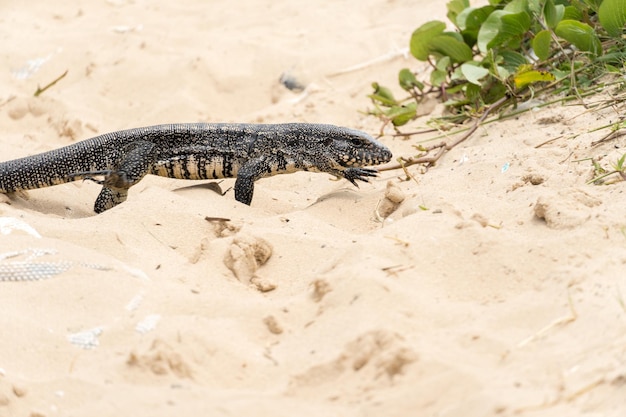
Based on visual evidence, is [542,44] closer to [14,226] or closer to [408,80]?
[408,80]

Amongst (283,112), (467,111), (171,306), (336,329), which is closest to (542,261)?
(336,329)

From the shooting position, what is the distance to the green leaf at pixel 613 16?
5.91m

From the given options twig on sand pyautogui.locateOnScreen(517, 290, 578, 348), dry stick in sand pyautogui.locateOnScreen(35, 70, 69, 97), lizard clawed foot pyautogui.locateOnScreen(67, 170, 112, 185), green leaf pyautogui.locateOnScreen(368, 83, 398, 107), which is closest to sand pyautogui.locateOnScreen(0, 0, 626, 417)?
twig on sand pyautogui.locateOnScreen(517, 290, 578, 348)

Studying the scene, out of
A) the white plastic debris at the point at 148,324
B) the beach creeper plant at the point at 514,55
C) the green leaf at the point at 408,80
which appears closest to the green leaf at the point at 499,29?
the beach creeper plant at the point at 514,55

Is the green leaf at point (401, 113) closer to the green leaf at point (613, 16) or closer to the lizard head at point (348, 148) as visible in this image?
the lizard head at point (348, 148)

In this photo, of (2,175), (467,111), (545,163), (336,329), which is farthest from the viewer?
(467,111)

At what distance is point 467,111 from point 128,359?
4290 millimetres

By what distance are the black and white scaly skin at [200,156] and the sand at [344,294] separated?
0.20 meters

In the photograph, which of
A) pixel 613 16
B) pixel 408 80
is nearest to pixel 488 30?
pixel 613 16

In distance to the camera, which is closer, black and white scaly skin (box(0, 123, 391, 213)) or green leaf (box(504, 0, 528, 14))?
black and white scaly skin (box(0, 123, 391, 213))

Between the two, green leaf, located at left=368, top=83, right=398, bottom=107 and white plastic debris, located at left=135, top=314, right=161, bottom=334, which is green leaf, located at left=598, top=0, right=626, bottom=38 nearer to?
green leaf, located at left=368, top=83, right=398, bottom=107

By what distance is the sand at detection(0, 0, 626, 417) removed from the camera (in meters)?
2.92

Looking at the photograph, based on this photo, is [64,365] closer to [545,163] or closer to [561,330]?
[561,330]

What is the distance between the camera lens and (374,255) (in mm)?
3898
